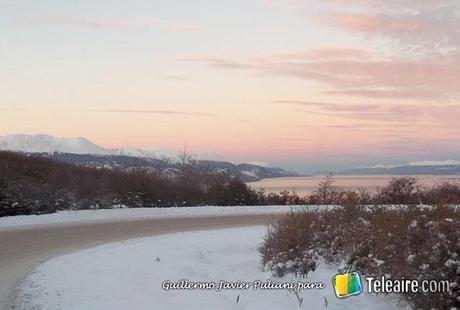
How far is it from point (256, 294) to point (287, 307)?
89 centimetres

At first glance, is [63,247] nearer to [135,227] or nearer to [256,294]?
[135,227]

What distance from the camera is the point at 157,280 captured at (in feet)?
30.5

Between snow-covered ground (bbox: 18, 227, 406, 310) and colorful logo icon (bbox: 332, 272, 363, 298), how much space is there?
0.29 feet

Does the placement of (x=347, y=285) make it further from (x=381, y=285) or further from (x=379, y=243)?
(x=379, y=243)

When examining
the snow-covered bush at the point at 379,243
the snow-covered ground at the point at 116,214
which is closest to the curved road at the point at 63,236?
the snow-covered ground at the point at 116,214

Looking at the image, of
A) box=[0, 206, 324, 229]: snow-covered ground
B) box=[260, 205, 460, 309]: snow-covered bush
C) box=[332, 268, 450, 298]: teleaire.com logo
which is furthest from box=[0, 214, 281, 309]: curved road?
box=[332, 268, 450, 298]: teleaire.com logo

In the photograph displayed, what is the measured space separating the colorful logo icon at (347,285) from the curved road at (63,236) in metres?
4.92

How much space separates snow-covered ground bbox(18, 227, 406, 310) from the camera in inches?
309

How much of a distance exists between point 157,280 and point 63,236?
713cm

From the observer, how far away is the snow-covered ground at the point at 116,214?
18786 mm

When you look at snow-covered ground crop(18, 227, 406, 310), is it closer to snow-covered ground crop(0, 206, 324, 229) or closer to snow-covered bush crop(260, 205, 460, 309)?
snow-covered bush crop(260, 205, 460, 309)

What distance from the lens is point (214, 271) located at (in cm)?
1068

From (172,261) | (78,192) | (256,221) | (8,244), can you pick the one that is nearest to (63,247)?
(8,244)

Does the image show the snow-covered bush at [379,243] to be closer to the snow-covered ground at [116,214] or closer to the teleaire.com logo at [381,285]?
the teleaire.com logo at [381,285]
